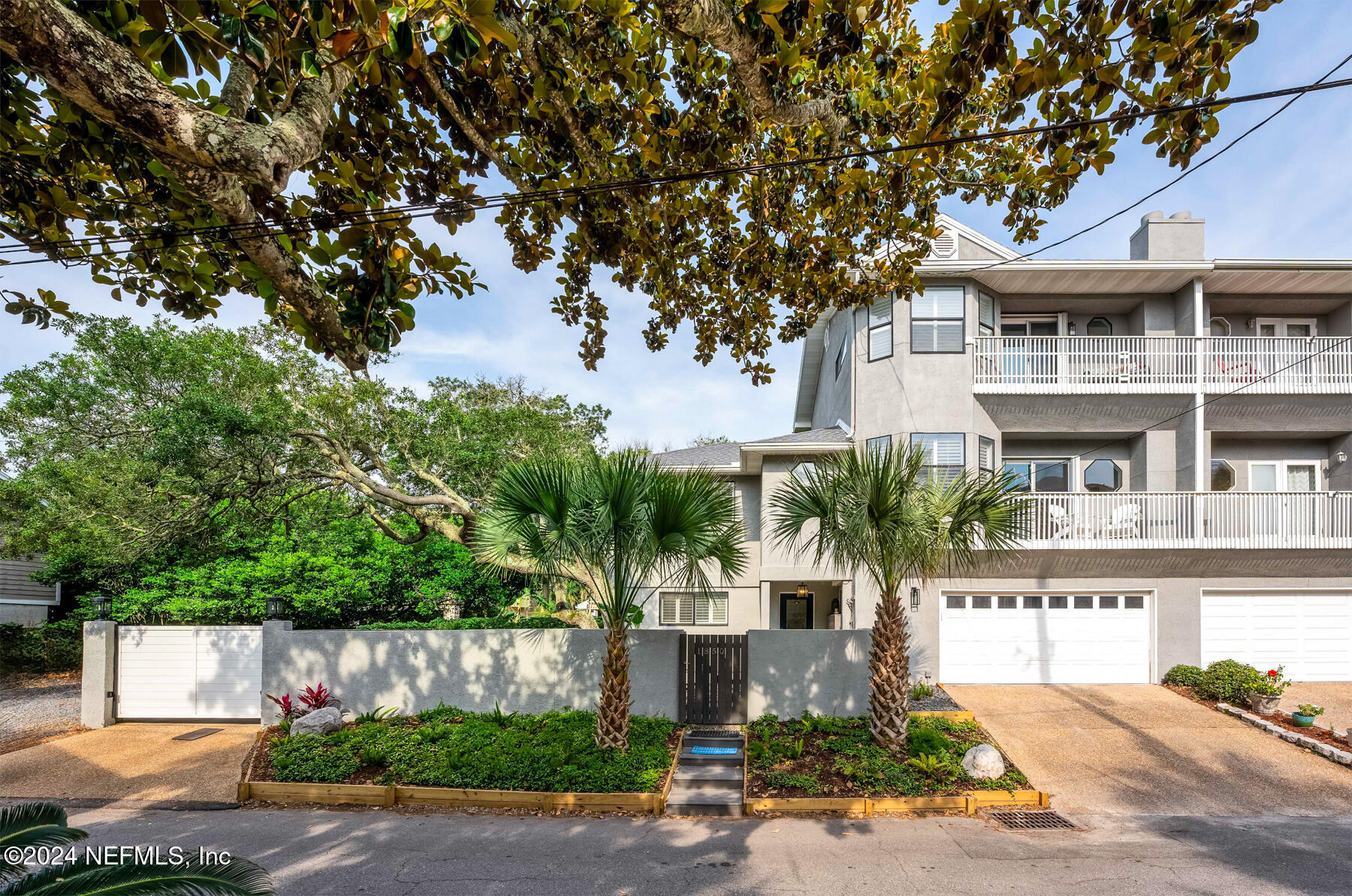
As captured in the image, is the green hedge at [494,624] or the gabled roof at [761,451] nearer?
the green hedge at [494,624]

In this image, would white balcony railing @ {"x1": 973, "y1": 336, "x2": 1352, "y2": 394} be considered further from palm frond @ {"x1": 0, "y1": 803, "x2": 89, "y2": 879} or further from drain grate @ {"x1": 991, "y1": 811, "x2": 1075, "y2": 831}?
palm frond @ {"x1": 0, "y1": 803, "x2": 89, "y2": 879}

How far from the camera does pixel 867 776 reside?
809 centimetres

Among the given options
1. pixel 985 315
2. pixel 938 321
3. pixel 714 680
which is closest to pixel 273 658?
pixel 714 680

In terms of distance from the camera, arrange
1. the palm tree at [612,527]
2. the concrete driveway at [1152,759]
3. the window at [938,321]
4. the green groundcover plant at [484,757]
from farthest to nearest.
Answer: the window at [938,321] < the palm tree at [612,527] < the green groundcover plant at [484,757] < the concrete driveway at [1152,759]

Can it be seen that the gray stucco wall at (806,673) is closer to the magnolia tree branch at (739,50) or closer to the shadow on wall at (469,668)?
the shadow on wall at (469,668)

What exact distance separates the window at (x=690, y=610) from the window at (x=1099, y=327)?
10.5m

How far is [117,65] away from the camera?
8.84 feet

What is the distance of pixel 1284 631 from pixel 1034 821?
1021 centimetres

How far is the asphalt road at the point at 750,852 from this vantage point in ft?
19.3

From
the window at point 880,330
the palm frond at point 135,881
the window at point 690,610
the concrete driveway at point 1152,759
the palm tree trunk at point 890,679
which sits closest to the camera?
the palm frond at point 135,881

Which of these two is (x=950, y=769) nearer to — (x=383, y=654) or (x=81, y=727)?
(x=383, y=654)

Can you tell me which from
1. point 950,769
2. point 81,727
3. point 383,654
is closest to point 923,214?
point 950,769

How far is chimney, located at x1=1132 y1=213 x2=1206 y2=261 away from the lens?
13852 mm

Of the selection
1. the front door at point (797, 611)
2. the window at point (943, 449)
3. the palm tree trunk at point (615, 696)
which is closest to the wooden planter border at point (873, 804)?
the palm tree trunk at point (615, 696)
